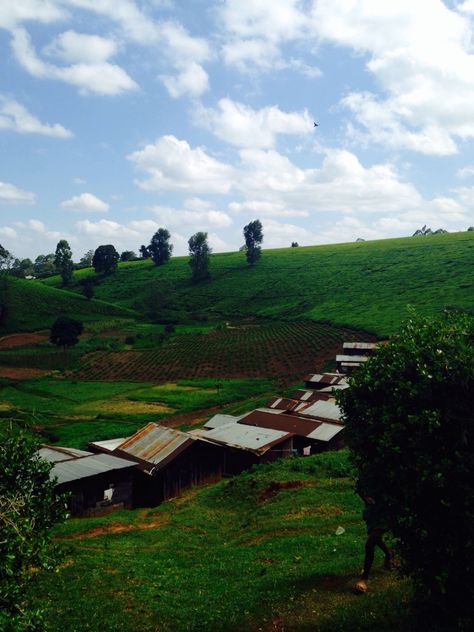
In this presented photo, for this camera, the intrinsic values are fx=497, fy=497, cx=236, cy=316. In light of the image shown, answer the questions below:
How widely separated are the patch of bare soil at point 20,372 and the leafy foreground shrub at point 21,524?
69.3m

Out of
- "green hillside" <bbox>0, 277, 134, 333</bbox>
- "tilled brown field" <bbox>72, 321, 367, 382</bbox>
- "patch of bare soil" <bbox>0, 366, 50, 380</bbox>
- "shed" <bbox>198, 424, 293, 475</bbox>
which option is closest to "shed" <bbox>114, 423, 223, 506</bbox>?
"shed" <bbox>198, 424, 293, 475</bbox>

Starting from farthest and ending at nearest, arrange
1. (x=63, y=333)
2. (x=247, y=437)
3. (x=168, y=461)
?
(x=63, y=333) < (x=247, y=437) < (x=168, y=461)

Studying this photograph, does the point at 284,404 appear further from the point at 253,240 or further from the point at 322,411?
the point at 253,240

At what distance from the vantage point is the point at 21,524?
1004 centimetres

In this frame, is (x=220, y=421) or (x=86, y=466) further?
(x=220, y=421)

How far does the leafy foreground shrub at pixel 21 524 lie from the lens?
29.7 ft

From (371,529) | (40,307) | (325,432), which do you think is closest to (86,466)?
(325,432)

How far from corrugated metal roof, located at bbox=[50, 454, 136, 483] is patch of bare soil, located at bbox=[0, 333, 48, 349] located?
72.8 meters

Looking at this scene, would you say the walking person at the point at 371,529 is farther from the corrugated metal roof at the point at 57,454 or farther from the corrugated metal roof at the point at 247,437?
the corrugated metal roof at the point at 247,437

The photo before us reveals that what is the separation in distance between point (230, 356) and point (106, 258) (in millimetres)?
102021

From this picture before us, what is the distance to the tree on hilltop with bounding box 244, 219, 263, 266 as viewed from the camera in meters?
171

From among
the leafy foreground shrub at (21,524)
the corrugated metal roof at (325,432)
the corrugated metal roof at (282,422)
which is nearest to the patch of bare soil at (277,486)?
the corrugated metal roof at (325,432)

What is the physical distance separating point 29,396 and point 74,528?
1781 inches

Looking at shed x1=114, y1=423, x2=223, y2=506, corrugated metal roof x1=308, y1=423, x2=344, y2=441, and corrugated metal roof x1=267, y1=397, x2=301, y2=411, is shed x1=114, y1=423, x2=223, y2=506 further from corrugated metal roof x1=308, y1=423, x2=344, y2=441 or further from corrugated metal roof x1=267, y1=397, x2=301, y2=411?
corrugated metal roof x1=267, y1=397, x2=301, y2=411
